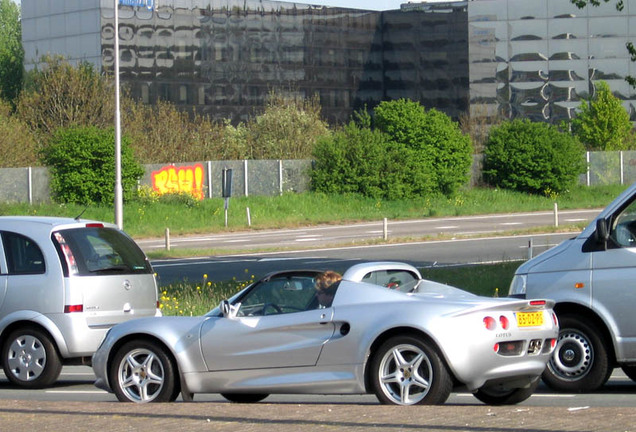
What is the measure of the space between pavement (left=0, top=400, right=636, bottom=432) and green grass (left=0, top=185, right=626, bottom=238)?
32.9m

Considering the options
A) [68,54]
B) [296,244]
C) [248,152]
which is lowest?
[296,244]

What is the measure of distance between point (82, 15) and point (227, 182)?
31195 millimetres

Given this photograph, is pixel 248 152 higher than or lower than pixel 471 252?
higher

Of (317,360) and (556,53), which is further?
(556,53)

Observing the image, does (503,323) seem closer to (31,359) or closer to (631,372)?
(631,372)

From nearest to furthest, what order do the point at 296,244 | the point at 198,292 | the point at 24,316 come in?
the point at 24,316, the point at 198,292, the point at 296,244

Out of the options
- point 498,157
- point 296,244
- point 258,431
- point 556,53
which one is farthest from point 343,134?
point 258,431

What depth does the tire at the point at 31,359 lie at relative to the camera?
37.0ft

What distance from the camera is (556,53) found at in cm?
7556

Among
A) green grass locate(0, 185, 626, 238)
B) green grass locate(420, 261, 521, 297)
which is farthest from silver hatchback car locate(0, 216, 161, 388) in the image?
green grass locate(0, 185, 626, 238)

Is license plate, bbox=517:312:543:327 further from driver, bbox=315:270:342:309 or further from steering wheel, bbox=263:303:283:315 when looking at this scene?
steering wheel, bbox=263:303:283:315

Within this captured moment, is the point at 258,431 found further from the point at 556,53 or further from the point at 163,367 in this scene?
the point at 556,53

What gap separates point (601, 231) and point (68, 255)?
5.53 metres

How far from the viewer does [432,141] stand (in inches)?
2060
